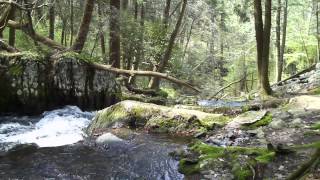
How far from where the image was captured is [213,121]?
9445 mm

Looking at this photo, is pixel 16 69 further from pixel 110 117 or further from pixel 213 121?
pixel 213 121

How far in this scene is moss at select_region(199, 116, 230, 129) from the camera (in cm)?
921

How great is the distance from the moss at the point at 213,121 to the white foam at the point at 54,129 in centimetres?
276

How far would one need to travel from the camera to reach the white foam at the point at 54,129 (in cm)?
863

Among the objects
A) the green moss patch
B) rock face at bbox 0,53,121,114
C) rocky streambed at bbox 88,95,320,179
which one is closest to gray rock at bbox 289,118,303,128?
rocky streambed at bbox 88,95,320,179

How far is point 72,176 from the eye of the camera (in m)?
6.36

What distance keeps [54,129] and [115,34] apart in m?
7.11

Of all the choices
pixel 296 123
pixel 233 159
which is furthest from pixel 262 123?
pixel 233 159

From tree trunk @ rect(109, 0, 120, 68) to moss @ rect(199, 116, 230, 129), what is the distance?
283 inches

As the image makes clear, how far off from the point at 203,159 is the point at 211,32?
85.9ft

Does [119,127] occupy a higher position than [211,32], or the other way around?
[211,32]

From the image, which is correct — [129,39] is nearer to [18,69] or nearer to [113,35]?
[113,35]

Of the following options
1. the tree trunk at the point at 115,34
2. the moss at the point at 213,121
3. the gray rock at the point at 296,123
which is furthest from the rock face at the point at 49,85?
the gray rock at the point at 296,123

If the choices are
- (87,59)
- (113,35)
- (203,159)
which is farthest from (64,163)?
(113,35)
